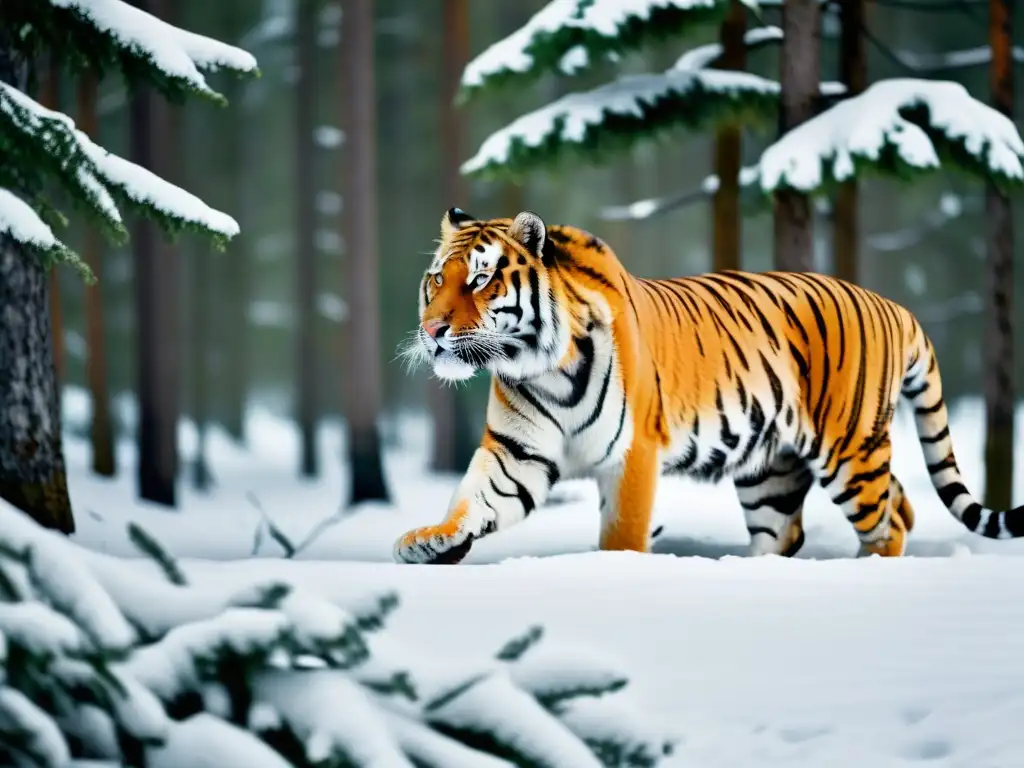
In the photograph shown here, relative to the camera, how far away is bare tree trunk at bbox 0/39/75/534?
16.5ft

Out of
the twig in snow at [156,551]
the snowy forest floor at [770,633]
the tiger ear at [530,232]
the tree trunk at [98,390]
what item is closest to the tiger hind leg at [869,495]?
the snowy forest floor at [770,633]

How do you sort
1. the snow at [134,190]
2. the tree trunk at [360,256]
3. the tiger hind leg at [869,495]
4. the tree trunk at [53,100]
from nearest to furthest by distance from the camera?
the snow at [134,190], the tiger hind leg at [869,495], the tree trunk at [360,256], the tree trunk at [53,100]

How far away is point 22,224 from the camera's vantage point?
4055 millimetres

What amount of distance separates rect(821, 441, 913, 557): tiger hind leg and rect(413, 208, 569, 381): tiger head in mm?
1545

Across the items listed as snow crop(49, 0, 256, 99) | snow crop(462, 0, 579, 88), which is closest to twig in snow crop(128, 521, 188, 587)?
snow crop(49, 0, 256, 99)

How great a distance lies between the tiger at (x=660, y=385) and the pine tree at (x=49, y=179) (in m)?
0.96

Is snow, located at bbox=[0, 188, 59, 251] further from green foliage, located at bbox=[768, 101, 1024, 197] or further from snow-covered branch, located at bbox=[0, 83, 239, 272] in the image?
green foliage, located at bbox=[768, 101, 1024, 197]

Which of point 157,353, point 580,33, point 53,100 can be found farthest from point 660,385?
point 53,100

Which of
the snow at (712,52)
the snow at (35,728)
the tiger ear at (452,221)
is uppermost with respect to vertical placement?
the snow at (712,52)

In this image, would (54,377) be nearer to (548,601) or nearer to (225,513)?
(548,601)

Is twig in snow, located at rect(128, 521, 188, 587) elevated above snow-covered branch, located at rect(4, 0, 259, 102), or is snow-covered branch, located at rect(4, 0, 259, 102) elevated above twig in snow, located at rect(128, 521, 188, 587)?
snow-covered branch, located at rect(4, 0, 259, 102)

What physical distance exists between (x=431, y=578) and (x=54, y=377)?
249 centimetres

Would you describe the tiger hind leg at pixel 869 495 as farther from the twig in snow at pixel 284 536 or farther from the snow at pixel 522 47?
the snow at pixel 522 47

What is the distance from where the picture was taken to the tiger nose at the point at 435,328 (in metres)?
4.17
